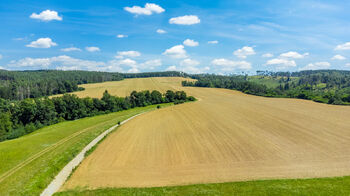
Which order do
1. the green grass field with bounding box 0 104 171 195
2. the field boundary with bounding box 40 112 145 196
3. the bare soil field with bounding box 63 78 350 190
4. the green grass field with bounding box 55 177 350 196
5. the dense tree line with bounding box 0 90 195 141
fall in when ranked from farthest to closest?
1. the dense tree line with bounding box 0 90 195 141
2. the bare soil field with bounding box 63 78 350 190
3. the green grass field with bounding box 0 104 171 195
4. the field boundary with bounding box 40 112 145 196
5. the green grass field with bounding box 55 177 350 196

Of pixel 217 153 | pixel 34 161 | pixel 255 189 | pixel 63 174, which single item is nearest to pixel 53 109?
pixel 34 161

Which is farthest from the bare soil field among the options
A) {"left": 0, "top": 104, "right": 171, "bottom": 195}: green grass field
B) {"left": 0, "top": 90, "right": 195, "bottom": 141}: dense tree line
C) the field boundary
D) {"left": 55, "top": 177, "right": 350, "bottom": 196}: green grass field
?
{"left": 0, "top": 90, "right": 195, "bottom": 141}: dense tree line

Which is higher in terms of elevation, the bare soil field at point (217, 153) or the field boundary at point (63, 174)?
the bare soil field at point (217, 153)

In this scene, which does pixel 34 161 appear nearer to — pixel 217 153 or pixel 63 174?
pixel 63 174

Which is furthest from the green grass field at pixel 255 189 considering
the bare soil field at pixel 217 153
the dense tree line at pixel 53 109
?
the dense tree line at pixel 53 109

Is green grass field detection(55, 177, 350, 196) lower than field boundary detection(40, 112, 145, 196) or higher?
higher

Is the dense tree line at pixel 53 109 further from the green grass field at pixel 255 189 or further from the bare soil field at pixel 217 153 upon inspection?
the green grass field at pixel 255 189

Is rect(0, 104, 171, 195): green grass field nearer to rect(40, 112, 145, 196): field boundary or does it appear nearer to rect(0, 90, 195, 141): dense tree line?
rect(40, 112, 145, 196): field boundary
